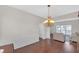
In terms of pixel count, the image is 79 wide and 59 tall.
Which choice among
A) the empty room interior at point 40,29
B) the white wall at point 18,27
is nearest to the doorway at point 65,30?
the empty room interior at point 40,29

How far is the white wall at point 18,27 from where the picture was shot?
3.88 ft

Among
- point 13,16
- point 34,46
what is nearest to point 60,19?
point 34,46

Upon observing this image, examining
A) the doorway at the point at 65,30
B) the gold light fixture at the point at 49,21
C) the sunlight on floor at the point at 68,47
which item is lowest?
the sunlight on floor at the point at 68,47

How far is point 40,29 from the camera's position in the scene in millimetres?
1453

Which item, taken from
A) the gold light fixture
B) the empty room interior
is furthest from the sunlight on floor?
the gold light fixture

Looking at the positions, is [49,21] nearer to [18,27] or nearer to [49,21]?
[49,21]

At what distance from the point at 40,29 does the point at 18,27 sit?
1.27 feet

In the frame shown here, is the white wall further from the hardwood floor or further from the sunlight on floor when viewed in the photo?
the sunlight on floor

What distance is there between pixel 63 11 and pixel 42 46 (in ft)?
2.23

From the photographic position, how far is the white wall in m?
1.18

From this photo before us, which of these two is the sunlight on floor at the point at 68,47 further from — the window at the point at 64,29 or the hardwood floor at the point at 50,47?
the window at the point at 64,29

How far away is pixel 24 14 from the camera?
132 cm
